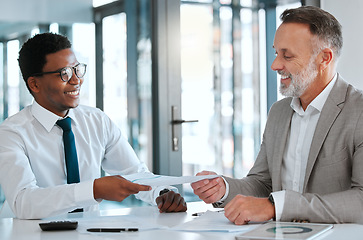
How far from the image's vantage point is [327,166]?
6.54 ft

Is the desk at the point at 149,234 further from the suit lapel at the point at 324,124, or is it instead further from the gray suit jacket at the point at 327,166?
the suit lapel at the point at 324,124

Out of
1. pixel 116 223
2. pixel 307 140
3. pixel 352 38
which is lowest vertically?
pixel 116 223

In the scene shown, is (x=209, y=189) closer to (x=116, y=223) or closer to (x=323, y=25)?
(x=116, y=223)

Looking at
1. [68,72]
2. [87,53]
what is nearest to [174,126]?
[87,53]

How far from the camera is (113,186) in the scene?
77.0 inches

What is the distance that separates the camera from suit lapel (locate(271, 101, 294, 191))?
86.5 inches

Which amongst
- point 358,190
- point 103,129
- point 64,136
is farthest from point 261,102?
point 358,190

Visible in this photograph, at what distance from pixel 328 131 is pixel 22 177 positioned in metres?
1.22

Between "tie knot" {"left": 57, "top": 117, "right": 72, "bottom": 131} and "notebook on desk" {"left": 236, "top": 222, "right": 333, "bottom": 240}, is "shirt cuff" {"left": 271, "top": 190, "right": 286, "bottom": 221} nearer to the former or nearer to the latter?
"notebook on desk" {"left": 236, "top": 222, "right": 333, "bottom": 240}

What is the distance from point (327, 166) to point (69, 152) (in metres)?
1.13

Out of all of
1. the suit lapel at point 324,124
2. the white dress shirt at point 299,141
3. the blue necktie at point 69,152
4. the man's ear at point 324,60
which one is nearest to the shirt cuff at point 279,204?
the suit lapel at point 324,124

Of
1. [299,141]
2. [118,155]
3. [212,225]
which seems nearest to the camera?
[212,225]

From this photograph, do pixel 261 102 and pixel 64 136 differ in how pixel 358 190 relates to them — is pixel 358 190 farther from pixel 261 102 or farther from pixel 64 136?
pixel 261 102

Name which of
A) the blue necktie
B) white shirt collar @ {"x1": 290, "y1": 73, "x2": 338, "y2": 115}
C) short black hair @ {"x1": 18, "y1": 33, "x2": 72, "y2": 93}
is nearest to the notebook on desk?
white shirt collar @ {"x1": 290, "y1": 73, "x2": 338, "y2": 115}
